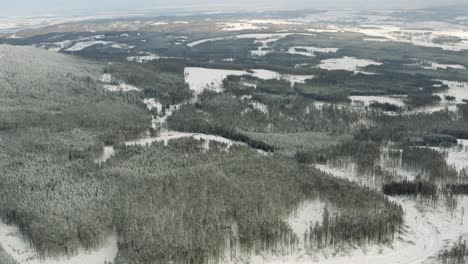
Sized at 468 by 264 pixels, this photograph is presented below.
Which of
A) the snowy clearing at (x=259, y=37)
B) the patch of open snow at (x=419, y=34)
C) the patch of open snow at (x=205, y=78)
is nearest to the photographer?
the patch of open snow at (x=205, y=78)

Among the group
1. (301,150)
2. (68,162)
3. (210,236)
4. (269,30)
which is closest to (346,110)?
(301,150)

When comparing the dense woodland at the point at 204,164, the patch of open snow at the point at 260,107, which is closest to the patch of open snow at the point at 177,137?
the dense woodland at the point at 204,164

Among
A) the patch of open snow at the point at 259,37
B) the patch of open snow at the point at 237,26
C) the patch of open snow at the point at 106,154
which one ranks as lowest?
the patch of open snow at the point at 106,154

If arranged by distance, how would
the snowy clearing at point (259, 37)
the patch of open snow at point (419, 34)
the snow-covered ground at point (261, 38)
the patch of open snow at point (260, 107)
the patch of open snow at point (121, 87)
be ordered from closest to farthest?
1. the patch of open snow at point (260, 107)
2. the patch of open snow at point (121, 87)
3. the snow-covered ground at point (261, 38)
4. the patch of open snow at point (419, 34)
5. the snowy clearing at point (259, 37)

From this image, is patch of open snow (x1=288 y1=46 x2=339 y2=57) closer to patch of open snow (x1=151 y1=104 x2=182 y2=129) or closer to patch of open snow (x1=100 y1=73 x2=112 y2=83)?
patch of open snow (x1=100 y1=73 x2=112 y2=83)

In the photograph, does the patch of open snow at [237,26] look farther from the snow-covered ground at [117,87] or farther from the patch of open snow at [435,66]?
the snow-covered ground at [117,87]

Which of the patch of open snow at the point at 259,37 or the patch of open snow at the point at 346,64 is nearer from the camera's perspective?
the patch of open snow at the point at 346,64

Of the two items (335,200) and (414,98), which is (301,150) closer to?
(335,200)
